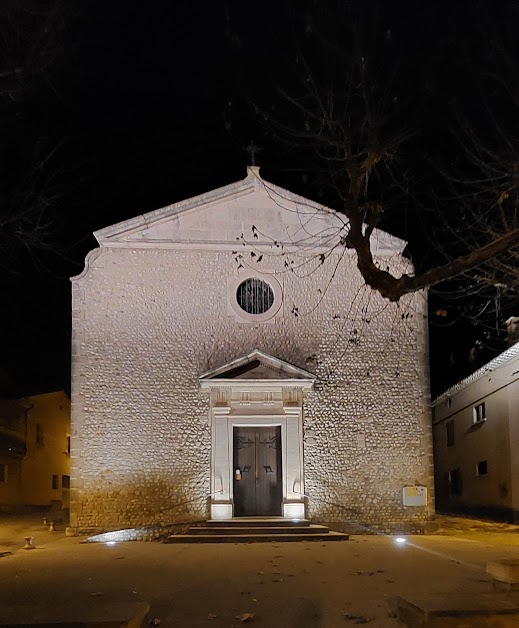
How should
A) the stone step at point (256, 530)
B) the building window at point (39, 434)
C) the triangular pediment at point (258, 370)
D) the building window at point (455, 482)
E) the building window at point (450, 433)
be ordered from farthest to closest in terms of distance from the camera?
the building window at point (39, 434)
the building window at point (450, 433)
the building window at point (455, 482)
the triangular pediment at point (258, 370)
the stone step at point (256, 530)

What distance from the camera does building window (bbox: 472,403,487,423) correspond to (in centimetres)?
2577

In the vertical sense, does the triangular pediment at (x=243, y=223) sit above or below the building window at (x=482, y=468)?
above

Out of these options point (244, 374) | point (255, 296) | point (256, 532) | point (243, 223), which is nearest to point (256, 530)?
point (256, 532)

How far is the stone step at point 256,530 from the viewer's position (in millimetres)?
18078

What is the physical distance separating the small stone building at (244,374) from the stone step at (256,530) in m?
0.80

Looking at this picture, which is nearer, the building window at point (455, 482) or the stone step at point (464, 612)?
the stone step at point (464, 612)

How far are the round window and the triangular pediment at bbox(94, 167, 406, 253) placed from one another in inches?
43.1

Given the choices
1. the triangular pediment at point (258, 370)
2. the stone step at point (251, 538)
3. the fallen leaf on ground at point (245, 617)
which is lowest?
the stone step at point (251, 538)

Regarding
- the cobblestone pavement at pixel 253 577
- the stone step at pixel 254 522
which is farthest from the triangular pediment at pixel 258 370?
the cobblestone pavement at pixel 253 577

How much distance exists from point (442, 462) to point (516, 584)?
76.3 feet

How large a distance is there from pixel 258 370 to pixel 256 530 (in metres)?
4.04

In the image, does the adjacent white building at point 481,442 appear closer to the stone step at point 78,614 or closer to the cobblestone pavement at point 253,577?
the cobblestone pavement at point 253,577

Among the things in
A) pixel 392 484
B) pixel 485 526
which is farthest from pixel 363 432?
pixel 485 526

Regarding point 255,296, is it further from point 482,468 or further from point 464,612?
point 464,612
